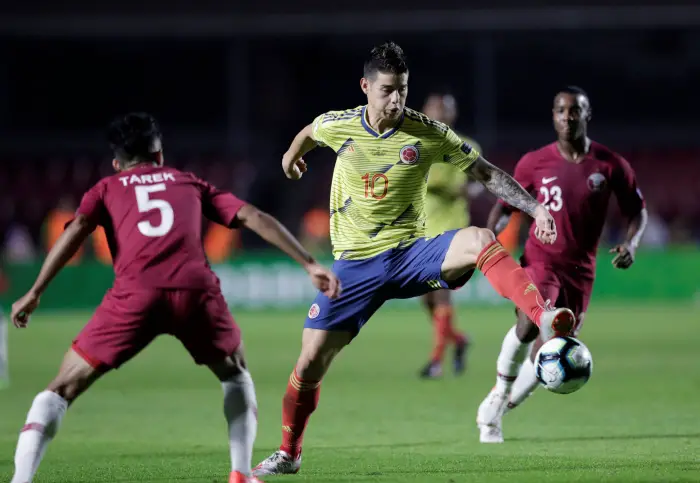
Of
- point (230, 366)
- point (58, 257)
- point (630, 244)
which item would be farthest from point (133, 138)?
point (630, 244)

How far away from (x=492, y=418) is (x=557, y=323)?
7.27 ft

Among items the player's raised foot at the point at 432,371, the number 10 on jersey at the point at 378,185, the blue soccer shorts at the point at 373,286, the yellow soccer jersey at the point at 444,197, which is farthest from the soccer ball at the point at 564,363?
the player's raised foot at the point at 432,371

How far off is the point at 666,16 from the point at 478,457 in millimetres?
26180

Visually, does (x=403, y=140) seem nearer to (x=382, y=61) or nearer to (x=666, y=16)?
(x=382, y=61)

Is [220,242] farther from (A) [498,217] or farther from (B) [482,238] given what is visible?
(B) [482,238]

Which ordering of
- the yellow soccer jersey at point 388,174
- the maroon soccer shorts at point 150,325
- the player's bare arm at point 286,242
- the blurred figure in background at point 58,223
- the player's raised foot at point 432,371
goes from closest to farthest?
1. the player's bare arm at point 286,242
2. the maroon soccer shorts at point 150,325
3. the yellow soccer jersey at point 388,174
4. the player's raised foot at point 432,371
5. the blurred figure in background at point 58,223

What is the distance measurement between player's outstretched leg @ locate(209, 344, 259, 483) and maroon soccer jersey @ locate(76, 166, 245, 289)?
410mm

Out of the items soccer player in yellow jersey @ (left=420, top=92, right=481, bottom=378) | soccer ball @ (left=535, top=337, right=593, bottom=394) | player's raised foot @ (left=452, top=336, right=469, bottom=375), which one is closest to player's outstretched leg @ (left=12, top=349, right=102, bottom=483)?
soccer ball @ (left=535, top=337, right=593, bottom=394)

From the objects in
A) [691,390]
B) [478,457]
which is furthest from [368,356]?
[478,457]

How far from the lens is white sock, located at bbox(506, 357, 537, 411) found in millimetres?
8094

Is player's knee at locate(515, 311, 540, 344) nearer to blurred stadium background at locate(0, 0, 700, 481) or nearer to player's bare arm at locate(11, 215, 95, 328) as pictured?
player's bare arm at locate(11, 215, 95, 328)

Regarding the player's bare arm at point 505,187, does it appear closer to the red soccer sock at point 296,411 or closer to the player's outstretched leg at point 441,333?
the red soccer sock at point 296,411

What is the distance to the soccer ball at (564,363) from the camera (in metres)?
5.88

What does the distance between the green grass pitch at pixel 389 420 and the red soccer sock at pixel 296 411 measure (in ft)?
0.67
